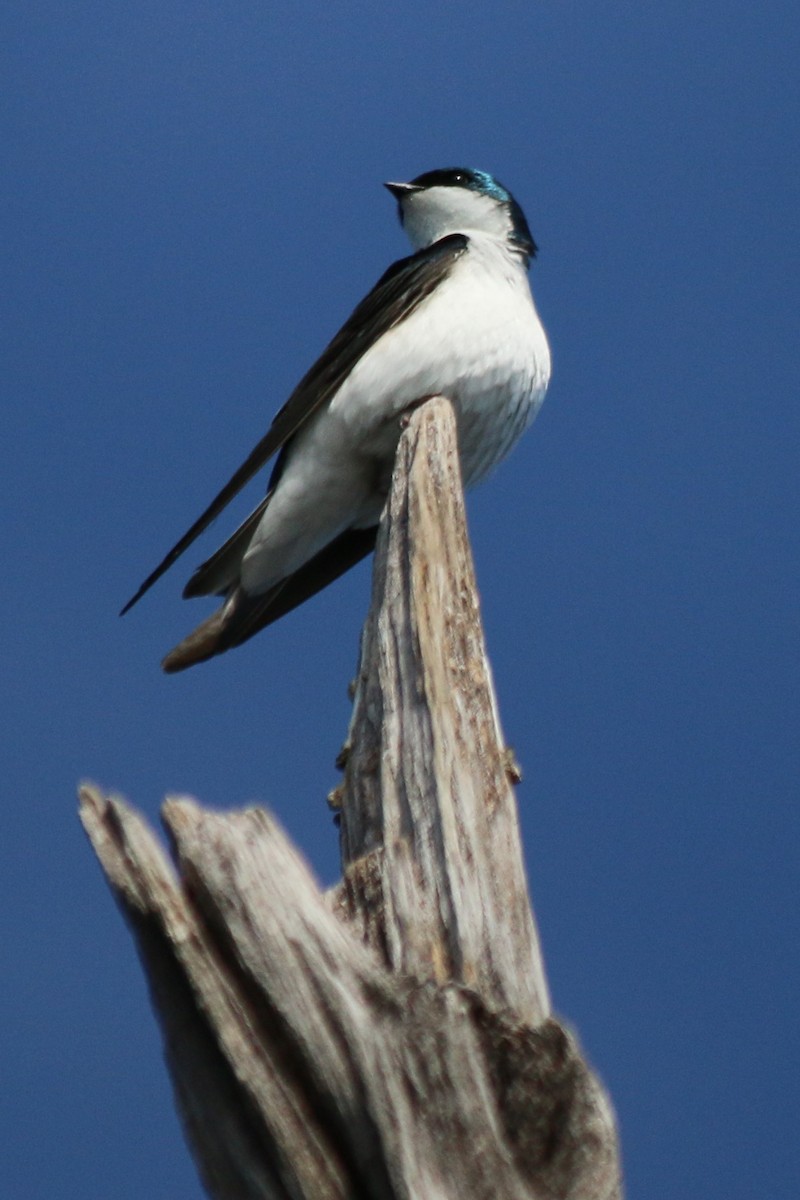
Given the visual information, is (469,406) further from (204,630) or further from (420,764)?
(420,764)

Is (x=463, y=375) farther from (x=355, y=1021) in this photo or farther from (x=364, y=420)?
(x=355, y=1021)

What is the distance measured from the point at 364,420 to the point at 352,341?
40 centimetres

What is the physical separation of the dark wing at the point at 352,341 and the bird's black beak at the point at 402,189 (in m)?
0.96

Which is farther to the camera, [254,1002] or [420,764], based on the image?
[420,764]

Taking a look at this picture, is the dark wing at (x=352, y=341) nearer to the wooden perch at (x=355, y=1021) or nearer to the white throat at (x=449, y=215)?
the white throat at (x=449, y=215)

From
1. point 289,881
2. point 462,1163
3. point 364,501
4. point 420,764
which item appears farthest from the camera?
point 364,501

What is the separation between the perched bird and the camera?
441 cm

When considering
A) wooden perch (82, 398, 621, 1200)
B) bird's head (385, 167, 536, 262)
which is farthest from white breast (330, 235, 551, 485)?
wooden perch (82, 398, 621, 1200)

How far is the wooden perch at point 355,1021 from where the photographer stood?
7.84ft

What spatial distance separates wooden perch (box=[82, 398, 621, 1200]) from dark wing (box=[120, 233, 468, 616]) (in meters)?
1.97

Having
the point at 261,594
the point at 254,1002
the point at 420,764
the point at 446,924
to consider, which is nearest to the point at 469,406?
the point at 261,594

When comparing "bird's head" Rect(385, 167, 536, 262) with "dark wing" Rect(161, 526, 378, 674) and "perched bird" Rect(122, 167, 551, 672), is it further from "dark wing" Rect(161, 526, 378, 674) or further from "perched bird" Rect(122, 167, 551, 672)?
"dark wing" Rect(161, 526, 378, 674)

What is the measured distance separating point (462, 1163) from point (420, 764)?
0.77 meters

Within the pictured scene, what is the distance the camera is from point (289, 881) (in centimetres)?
257
